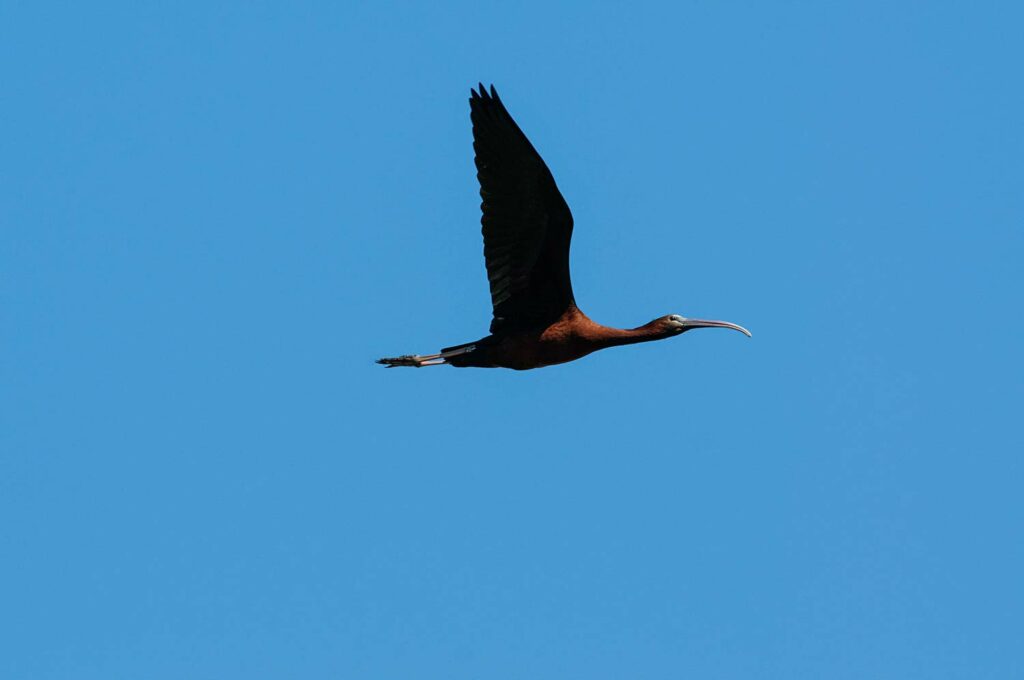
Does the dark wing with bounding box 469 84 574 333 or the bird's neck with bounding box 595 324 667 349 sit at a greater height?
the dark wing with bounding box 469 84 574 333

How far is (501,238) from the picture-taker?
21438 mm

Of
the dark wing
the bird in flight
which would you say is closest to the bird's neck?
the bird in flight

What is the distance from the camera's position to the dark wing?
A: 20.7 meters

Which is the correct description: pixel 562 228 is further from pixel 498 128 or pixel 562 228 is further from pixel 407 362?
pixel 407 362

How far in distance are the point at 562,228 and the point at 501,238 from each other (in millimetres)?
845

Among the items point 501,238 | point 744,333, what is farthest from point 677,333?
point 501,238

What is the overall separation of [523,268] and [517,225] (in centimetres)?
60

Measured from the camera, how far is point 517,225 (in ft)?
69.9

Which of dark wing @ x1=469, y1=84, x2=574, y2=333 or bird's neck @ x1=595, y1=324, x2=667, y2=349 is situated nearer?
dark wing @ x1=469, y1=84, x2=574, y2=333

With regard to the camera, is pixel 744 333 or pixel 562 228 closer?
pixel 562 228

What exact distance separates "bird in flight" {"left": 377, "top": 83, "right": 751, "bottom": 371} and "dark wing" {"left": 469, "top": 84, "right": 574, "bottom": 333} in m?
0.01

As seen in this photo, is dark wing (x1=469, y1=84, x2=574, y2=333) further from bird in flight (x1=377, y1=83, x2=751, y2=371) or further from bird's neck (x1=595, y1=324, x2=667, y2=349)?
bird's neck (x1=595, y1=324, x2=667, y2=349)

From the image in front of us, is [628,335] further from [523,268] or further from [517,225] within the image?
[517,225]

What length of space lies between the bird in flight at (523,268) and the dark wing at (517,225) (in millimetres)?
12
